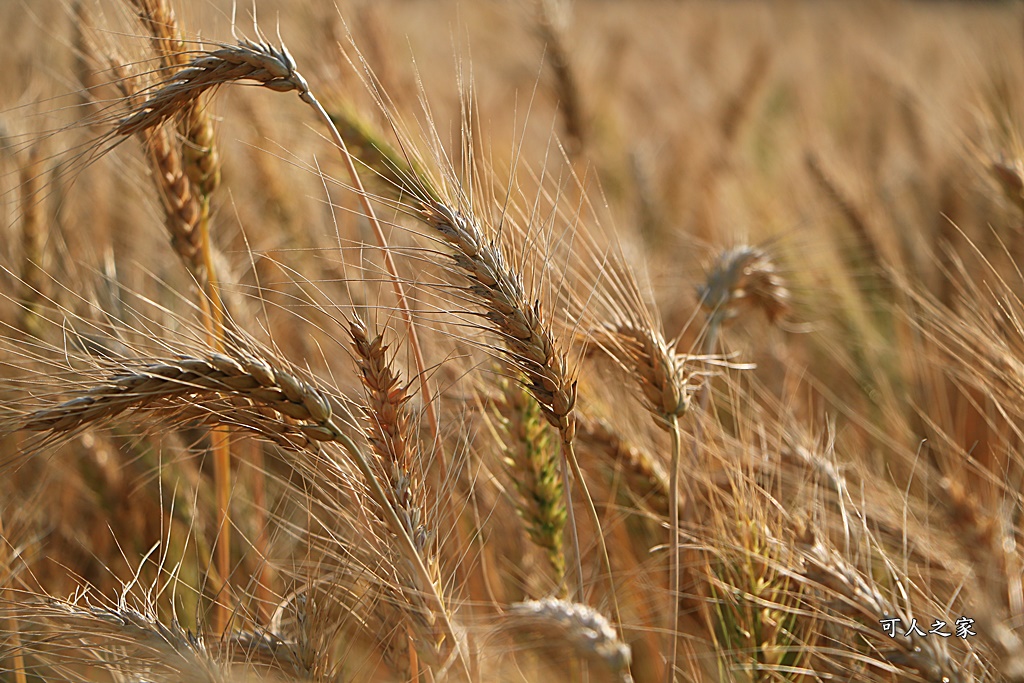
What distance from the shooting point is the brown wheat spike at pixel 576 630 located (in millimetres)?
721

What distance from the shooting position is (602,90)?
14.5ft

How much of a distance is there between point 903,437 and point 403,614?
4.49ft

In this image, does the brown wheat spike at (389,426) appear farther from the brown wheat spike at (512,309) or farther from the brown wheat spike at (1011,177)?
the brown wheat spike at (1011,177)

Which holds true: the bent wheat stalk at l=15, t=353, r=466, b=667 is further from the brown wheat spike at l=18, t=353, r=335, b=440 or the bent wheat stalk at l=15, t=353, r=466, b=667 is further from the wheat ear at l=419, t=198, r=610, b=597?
the wheat ear at l=419, t=198, r=610, b=597

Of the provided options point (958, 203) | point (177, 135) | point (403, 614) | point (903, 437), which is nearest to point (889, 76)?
point (958, 203)

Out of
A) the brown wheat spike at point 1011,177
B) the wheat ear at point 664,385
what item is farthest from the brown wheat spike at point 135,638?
the brown wheat spike at point 1011,177

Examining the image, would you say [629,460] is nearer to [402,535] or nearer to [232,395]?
[402,535]

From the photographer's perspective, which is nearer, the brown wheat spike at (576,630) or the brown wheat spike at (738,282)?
the brown wheat spike at (576,630)

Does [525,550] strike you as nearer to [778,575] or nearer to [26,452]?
[778,575]

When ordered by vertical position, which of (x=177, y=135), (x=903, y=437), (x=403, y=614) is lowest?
(x=903, y=437)

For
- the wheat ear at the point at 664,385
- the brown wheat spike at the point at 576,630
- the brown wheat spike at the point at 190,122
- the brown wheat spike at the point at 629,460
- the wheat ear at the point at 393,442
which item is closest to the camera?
the brown wheat spike at the point at 576,630

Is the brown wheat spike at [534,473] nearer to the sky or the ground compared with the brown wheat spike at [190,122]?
nearer to the ground

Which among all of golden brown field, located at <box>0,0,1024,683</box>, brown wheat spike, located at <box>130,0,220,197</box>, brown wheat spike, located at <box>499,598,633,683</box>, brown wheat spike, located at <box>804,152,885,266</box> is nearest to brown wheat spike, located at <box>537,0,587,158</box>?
golden brown field, located at <box>0,0,1024,683</box>

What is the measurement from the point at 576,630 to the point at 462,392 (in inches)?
24.9
